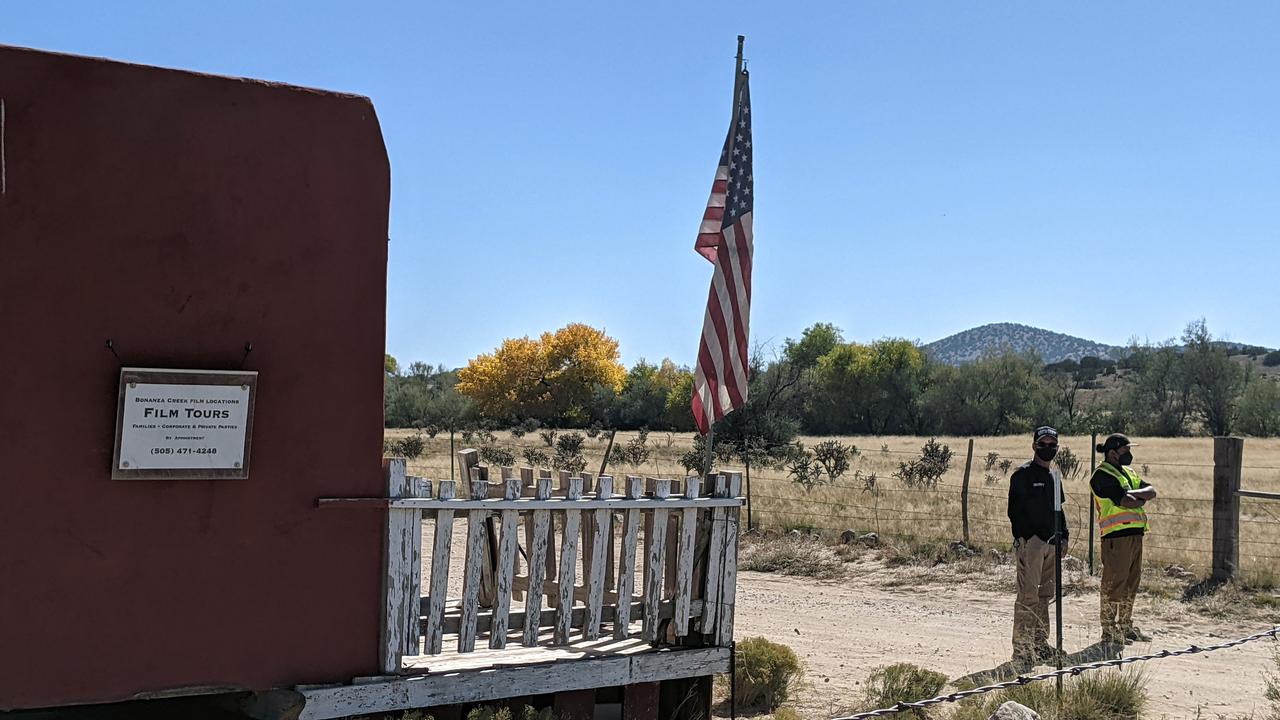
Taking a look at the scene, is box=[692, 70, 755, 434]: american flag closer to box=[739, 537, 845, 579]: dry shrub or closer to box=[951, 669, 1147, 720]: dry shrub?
box=[951, 669, 1147, 720]: dry shrub

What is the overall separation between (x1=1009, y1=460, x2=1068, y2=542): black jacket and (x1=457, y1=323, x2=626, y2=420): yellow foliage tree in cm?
5321

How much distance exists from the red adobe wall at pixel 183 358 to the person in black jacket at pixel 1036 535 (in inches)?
221

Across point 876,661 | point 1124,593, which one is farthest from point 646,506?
point 1124,593

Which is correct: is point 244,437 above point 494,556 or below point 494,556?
above

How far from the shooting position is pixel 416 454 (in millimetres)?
32688

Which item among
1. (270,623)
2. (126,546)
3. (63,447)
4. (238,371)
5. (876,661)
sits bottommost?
(876,661)

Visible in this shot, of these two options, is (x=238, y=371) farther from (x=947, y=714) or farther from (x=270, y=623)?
(x=947, y=714)

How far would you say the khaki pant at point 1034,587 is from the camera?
31.1ft

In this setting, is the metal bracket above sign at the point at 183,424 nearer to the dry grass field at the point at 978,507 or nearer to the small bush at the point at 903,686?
the small bush at the point at 903,686

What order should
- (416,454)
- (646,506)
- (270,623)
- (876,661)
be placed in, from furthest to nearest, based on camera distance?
(416,454), (876,661), (646,506), (270,623)

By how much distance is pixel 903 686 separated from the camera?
800 cm

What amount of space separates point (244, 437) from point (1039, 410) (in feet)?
191

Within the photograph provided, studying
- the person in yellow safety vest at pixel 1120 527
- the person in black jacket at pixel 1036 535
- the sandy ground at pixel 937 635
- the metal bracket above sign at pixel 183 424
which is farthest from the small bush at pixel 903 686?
the metal bracket above sign at pixel 183 424

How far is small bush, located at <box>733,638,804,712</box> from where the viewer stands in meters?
8.34
